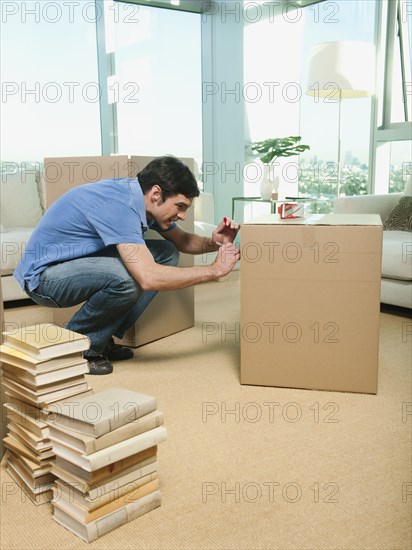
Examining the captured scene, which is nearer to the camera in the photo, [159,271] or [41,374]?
[41,374]

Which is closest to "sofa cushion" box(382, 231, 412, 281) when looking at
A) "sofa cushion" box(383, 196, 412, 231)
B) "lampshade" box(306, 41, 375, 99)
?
"sofa cushion" box(383, 196, 412, 231)

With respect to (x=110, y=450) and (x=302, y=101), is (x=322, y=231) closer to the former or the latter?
→ (x=110, y=450)

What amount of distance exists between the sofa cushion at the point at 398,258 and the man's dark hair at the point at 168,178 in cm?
123

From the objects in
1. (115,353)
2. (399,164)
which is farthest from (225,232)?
(399,164)

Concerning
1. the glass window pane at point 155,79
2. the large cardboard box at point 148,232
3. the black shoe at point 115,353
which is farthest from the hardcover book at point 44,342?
the glass window pane at point 155,79

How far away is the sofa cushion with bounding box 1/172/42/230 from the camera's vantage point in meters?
3.72

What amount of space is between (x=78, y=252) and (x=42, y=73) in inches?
105

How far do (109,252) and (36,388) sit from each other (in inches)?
37.2

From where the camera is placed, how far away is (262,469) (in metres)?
1.58

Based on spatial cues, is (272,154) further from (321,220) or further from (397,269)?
(321,220)

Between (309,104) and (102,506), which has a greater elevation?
(309,104)

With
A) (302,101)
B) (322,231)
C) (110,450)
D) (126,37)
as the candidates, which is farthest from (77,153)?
(110,450)

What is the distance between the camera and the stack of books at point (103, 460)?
1287 mm

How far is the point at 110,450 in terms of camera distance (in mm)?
1297
